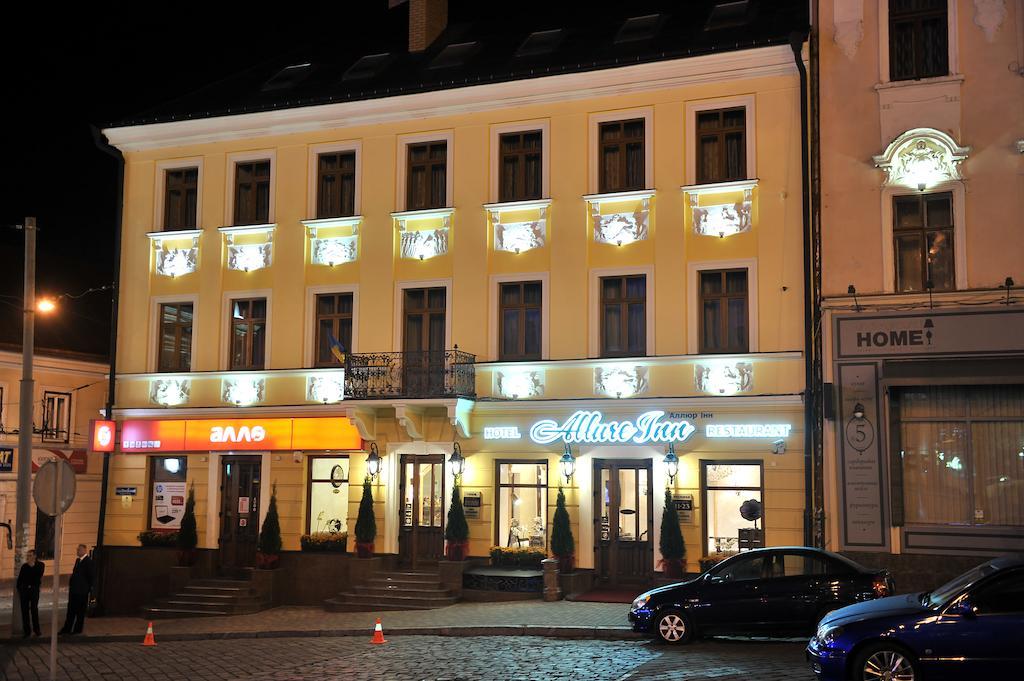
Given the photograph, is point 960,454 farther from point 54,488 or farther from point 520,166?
point 54,488

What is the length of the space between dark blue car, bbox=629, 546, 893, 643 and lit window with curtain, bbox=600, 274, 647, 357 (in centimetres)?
763

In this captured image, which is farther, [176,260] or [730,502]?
[176,260]

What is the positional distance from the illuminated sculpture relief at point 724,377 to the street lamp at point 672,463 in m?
1.38

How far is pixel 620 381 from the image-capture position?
904 inches

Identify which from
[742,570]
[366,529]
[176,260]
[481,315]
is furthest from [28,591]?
[742,570]

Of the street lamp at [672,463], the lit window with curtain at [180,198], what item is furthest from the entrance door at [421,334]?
the lit window with curtain at [180,198]

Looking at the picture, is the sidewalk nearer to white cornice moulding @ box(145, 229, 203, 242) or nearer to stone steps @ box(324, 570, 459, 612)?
stone steps @ box(324, 570, 459, 612)

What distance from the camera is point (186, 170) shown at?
91.0 ft

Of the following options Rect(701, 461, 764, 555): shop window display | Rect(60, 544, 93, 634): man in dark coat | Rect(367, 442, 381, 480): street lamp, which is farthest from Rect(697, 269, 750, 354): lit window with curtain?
Rect(60, 544, 93, 634): man in dark coat

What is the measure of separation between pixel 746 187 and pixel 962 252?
4350 mm

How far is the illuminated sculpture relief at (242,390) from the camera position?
26094 millimetres

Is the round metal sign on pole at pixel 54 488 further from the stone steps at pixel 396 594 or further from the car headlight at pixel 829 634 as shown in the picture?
the stone steps at pixel 396 594

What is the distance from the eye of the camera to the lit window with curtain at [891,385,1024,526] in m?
19.9

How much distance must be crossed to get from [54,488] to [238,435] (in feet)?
38.1
